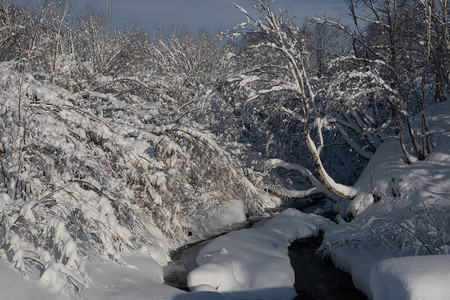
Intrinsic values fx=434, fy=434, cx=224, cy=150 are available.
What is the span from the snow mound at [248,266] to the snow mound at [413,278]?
3328mm

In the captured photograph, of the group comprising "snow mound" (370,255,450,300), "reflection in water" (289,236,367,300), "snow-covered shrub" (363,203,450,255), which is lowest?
"reflection in water" (289,236,367,300)

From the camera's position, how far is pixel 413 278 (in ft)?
11.0

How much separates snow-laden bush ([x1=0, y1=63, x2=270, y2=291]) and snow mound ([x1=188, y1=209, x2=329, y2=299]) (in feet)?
3.89

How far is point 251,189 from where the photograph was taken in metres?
12.5

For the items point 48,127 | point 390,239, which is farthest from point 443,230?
point 48,127

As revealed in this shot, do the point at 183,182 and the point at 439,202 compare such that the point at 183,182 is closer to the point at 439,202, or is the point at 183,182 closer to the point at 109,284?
the point at 109,284

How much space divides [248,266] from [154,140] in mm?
3737

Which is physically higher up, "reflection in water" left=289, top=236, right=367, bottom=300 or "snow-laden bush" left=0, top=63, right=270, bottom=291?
"snow-laden bush" left=0, top=63, right=270, bottom=291

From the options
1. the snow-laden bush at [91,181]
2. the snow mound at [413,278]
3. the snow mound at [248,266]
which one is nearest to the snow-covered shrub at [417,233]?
the snow mound at [248,266]

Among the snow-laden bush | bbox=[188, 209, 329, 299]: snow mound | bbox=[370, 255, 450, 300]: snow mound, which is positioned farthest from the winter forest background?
bbox=[370, 255, 450, 300]: snow mound

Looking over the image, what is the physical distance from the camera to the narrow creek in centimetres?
758

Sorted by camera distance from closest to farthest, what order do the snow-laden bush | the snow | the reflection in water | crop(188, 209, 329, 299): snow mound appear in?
the snow → the snow-laden bush → crop(188, 209, 329, 299): snow mound → the reflection in water

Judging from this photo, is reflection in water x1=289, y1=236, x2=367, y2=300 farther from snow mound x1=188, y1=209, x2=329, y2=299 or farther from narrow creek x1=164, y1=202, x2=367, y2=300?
snow mound x1=188, y1=209, x2=329, y2=299

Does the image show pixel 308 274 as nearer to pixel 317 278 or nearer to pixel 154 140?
pixel 317 278
